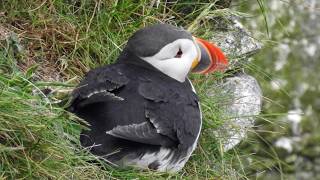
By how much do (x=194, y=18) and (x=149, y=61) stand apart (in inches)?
42.7

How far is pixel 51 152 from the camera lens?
3.20 meters

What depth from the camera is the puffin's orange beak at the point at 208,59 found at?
3947mm

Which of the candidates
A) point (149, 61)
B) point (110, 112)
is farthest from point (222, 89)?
point (110, 112)

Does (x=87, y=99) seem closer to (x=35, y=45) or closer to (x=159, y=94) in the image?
(x=159, y=94)

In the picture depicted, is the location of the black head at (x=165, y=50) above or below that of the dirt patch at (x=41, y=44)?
above

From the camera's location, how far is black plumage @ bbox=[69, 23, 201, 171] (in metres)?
3.42

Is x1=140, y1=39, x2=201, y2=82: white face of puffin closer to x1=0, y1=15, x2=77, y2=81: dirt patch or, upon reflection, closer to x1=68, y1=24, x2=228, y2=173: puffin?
x1=68, y1=24, x2=228, y2=173: puffin

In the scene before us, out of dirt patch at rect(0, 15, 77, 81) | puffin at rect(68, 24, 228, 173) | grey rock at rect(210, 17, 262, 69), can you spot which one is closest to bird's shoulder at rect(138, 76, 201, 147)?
puffin at rect(68, 24, 228, 173)

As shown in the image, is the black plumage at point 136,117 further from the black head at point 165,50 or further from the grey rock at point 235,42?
the grey rock at point 235,42

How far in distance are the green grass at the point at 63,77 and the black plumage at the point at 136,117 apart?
0.06m

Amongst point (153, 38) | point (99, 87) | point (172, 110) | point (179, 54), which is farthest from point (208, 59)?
point (99, 87)

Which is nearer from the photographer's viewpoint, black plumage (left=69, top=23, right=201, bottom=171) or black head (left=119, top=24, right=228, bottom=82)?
black plumage (left=69, top=23, right=201, bottom=171)

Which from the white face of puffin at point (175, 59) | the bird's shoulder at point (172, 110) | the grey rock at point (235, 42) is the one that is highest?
the white face of puffin at point (175, 59)

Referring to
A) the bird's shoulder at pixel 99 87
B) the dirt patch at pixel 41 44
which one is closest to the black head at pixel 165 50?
the bird's shoulder at pixel 99 87
